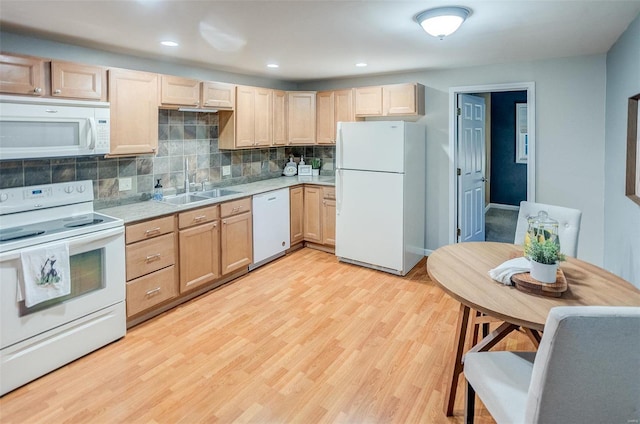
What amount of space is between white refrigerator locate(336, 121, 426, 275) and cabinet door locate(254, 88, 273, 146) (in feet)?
3.05

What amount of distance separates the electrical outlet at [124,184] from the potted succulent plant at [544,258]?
130 inches

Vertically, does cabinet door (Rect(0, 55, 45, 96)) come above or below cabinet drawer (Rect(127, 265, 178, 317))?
above

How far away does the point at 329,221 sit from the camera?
4.76m

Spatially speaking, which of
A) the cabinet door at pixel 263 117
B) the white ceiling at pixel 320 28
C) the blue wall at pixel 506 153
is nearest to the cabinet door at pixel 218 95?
the white ceiling at pixel 320 28

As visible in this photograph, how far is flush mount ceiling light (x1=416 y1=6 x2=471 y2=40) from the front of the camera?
2.21m

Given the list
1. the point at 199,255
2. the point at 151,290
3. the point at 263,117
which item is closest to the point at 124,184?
the point at 199,255

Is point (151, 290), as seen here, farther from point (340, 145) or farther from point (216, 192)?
point (340, 145)

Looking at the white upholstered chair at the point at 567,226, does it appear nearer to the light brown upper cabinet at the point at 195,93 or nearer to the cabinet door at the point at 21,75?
the light brown upper cabinet at the point at 195,93

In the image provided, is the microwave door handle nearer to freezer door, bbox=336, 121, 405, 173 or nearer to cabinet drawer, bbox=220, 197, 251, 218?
cabinet drawer, bbox=220, 197, 251, 218

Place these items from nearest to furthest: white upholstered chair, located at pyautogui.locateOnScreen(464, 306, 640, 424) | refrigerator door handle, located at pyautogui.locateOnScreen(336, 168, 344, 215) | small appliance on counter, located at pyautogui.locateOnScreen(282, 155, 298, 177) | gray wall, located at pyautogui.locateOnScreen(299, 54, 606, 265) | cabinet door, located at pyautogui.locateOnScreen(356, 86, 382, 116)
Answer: white upholstered chair, located at pyautogui.locateOnScreen(464, 306, 640, 424), gray wall, located at pyautogui.locateOnScreen(299, 54, 606, 265), refrigerator door handle, located at pyautogui.locateOnScreen(336, 168, 344, 215), cabinet door, located at pyautogui.locateOnScreen(356, 86, 382, 116), small appliance on counter, located at pyautogui.locateOnScreen(282, 155, 298, 177)

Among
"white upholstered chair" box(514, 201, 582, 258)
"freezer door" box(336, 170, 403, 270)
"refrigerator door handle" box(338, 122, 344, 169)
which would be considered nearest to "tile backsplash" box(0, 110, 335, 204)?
"refrigerator door handle" box(338, 122, 344, 169)

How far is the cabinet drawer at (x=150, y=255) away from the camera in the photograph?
2.94 m

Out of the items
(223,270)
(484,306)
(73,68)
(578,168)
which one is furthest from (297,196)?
(484,306)

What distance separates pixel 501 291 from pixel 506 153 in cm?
630
